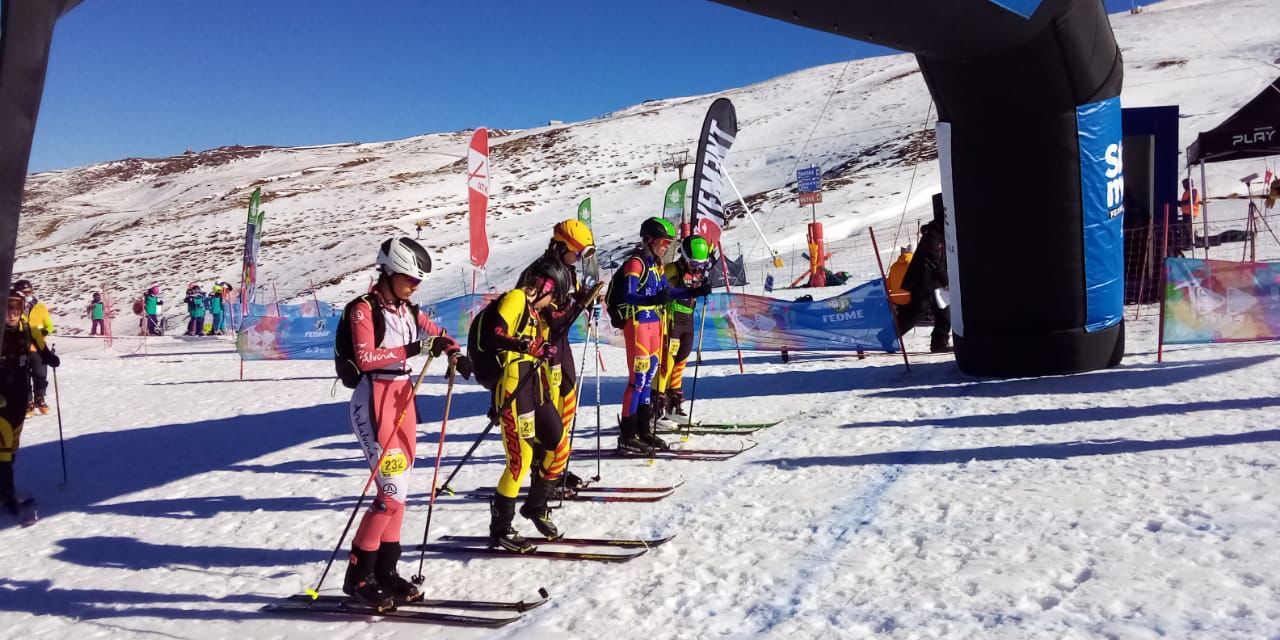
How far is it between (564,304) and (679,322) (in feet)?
9.63

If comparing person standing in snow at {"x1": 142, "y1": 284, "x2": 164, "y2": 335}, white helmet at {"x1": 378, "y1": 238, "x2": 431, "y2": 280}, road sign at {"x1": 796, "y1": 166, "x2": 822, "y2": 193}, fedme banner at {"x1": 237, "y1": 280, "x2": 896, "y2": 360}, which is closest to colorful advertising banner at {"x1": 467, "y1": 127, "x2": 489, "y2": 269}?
fedme banner at {"x1": 237, "y1": 280, "x2": 896, "y2": 360}

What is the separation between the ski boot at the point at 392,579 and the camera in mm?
4469

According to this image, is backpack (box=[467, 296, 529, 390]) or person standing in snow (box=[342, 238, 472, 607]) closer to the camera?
person standing in snow (box=[342, 238, 472, 607])

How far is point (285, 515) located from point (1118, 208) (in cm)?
840

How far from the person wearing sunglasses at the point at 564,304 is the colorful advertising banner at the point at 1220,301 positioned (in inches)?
288

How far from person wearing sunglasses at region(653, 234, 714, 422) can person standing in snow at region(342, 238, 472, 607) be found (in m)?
3.50

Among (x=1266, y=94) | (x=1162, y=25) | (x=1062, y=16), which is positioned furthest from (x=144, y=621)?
(x=1162, y=25)

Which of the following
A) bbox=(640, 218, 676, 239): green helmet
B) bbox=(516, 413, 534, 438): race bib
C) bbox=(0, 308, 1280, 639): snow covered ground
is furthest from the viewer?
bbox=(640, 218, 676, 239): green helmet

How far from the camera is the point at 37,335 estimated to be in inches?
332

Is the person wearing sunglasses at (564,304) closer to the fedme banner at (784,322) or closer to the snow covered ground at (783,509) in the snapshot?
the snow covered ground at (783,509)

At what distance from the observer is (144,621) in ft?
15.4

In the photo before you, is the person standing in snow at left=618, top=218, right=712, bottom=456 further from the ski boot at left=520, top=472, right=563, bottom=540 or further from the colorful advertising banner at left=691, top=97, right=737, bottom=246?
the colorful advertising banner at left=691, top=97, right=737, bottom=246

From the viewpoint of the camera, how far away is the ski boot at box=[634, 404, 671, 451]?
24.9 feet

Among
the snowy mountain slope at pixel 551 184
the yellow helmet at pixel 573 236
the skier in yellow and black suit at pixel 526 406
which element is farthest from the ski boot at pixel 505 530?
the snowy mountain slope at pixel 551 184
